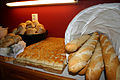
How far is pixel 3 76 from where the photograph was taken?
881 millimetres

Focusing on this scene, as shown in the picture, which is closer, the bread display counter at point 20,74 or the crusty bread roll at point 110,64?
the crusty bread roll at point 110,64

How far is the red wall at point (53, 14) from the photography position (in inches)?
51.0

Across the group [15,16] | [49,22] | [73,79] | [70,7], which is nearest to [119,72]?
[73,79]

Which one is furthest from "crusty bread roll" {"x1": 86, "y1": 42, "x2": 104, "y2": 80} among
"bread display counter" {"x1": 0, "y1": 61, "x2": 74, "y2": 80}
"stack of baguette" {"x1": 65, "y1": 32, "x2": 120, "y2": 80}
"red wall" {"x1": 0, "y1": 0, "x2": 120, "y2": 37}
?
"red wall" {"x1": 0, "y1": 0, "x2": 120, "y2": 37}

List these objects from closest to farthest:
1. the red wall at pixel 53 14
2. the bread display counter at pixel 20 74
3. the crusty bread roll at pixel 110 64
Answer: the crusty bread roll at pixel 110 64
the bread display counter at pixel 20 74
the red wall at pixel 53 14

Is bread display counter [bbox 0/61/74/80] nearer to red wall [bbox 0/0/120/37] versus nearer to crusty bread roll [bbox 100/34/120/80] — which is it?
crusty bread roll [bbox 100/34/120/80]

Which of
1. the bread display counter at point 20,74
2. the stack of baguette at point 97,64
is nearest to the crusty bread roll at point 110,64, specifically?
the stack of baguette at point 97,64

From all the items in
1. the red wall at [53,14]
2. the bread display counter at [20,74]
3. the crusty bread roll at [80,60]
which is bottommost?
the bread display counter at [20,74]

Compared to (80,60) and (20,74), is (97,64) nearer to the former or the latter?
(80,60)

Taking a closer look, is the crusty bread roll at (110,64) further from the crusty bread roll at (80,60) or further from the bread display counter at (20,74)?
the bread display counter at (20,74)

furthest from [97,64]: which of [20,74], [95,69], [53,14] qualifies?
[53,14]

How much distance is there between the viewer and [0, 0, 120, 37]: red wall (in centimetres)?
130

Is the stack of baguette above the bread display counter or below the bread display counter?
above

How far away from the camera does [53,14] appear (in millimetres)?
1486
